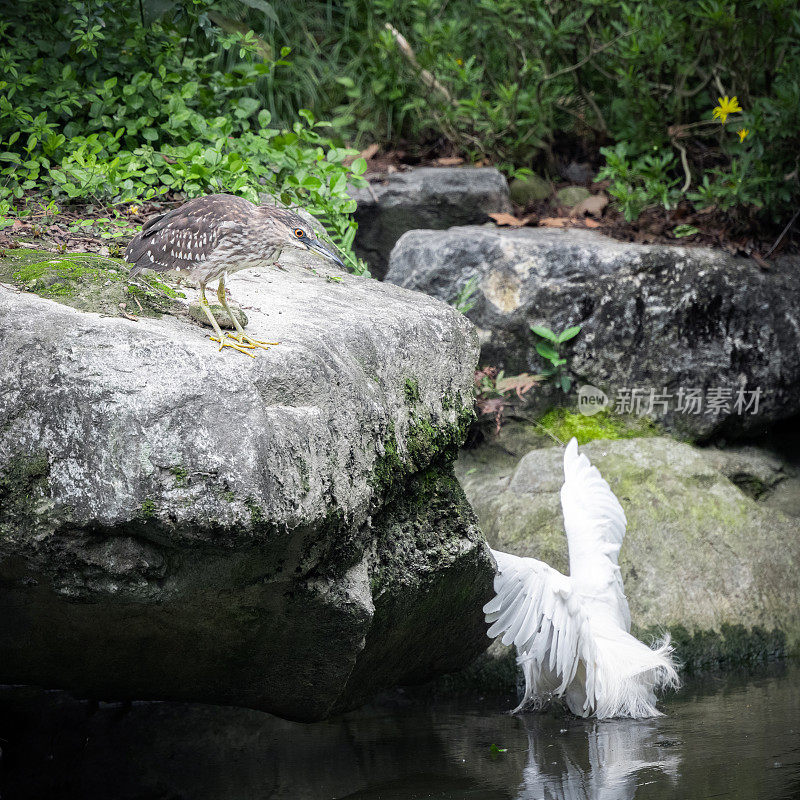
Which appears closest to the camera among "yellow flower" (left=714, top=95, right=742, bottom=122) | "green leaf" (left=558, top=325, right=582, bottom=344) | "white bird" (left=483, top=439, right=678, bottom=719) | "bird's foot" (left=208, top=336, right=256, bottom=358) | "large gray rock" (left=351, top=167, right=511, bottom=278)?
"bird's foot" (left=208, top=336, right=256, bottom=358)

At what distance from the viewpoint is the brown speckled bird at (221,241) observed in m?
2.94

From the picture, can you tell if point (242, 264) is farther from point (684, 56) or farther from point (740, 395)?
point (684, 56)

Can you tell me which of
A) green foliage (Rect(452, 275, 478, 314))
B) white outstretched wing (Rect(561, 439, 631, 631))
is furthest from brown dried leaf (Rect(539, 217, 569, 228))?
white outstretched wing (Rect(561, 439, 631, 631))

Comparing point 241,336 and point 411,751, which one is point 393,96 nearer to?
point 241,336

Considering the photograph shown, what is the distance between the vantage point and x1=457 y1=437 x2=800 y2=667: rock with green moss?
4.24 metres

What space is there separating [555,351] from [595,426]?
50 cm

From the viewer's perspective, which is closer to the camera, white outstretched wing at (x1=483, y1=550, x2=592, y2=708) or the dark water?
the dark water

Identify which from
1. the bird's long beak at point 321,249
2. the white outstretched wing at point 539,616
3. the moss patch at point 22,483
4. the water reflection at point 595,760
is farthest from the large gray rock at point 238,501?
the water reflection at point 595,760

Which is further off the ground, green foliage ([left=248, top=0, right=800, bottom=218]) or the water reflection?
green foliage ([left=248, top=0, right=800, bottom=218])

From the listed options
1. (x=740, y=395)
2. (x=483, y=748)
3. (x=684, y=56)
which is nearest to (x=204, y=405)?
(x=483, y=748)

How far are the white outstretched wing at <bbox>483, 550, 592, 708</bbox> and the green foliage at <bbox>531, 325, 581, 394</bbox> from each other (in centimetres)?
186

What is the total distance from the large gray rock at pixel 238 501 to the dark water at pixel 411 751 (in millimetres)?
215

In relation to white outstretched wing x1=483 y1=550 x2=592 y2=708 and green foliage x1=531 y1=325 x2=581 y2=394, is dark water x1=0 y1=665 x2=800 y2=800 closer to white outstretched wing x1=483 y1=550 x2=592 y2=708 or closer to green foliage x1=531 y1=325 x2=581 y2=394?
white outstretched wing x1=483 y1=550 x2=592 y2=708

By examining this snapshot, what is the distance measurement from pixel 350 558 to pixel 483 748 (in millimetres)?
1066
